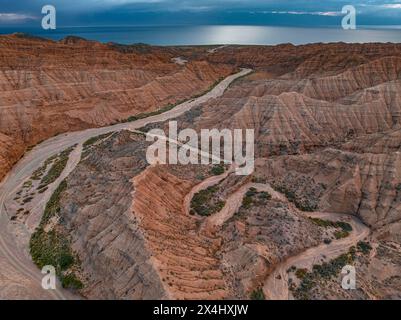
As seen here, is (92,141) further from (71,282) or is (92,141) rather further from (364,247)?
(364,247)

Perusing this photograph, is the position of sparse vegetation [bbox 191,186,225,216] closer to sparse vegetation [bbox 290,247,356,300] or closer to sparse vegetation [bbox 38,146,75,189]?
sparse vegetation [bbox 290,247,356,300]

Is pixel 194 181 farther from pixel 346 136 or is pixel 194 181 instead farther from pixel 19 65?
pixel 19 65

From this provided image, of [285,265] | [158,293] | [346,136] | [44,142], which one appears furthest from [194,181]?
[44,142]

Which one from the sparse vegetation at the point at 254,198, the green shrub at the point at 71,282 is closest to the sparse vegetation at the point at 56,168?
the green shrub at the point at 71,282
